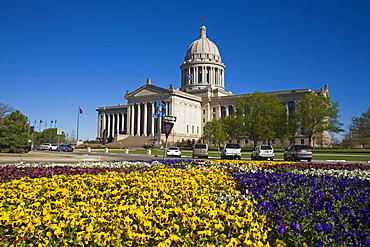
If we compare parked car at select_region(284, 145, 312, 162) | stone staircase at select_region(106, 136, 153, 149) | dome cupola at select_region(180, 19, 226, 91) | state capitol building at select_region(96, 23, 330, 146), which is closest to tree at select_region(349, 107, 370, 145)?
state capitol building at select_region(96, 23, 330, 146)

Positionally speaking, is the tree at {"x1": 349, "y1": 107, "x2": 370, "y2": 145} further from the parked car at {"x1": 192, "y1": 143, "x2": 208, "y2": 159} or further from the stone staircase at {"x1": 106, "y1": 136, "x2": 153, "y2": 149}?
the stone staircase at {"x1": 106, "y1": 136, "x2": 153, "y2": 149}

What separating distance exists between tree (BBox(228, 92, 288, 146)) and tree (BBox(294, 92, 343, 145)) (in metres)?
3.66

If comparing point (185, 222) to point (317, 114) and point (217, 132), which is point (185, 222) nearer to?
point (317, 114)

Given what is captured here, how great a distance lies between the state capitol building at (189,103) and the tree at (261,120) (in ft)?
81.1

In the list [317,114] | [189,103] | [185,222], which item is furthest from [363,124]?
[185,222]

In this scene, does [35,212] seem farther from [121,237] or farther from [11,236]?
[121,237]

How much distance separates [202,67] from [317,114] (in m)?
58.7

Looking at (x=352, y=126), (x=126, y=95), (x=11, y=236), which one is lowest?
(x=11, y=236)

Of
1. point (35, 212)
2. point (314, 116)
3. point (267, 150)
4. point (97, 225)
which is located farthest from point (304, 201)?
point (314, 116)

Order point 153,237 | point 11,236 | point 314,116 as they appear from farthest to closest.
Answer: point 314,116 < point 11,236 < point 153,237

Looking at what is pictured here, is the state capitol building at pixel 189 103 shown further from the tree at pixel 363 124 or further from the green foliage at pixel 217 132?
the tree at pixel 363 124

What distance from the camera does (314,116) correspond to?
61844 millimetres

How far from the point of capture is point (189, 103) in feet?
333

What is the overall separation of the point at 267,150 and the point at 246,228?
3068 centimetres
